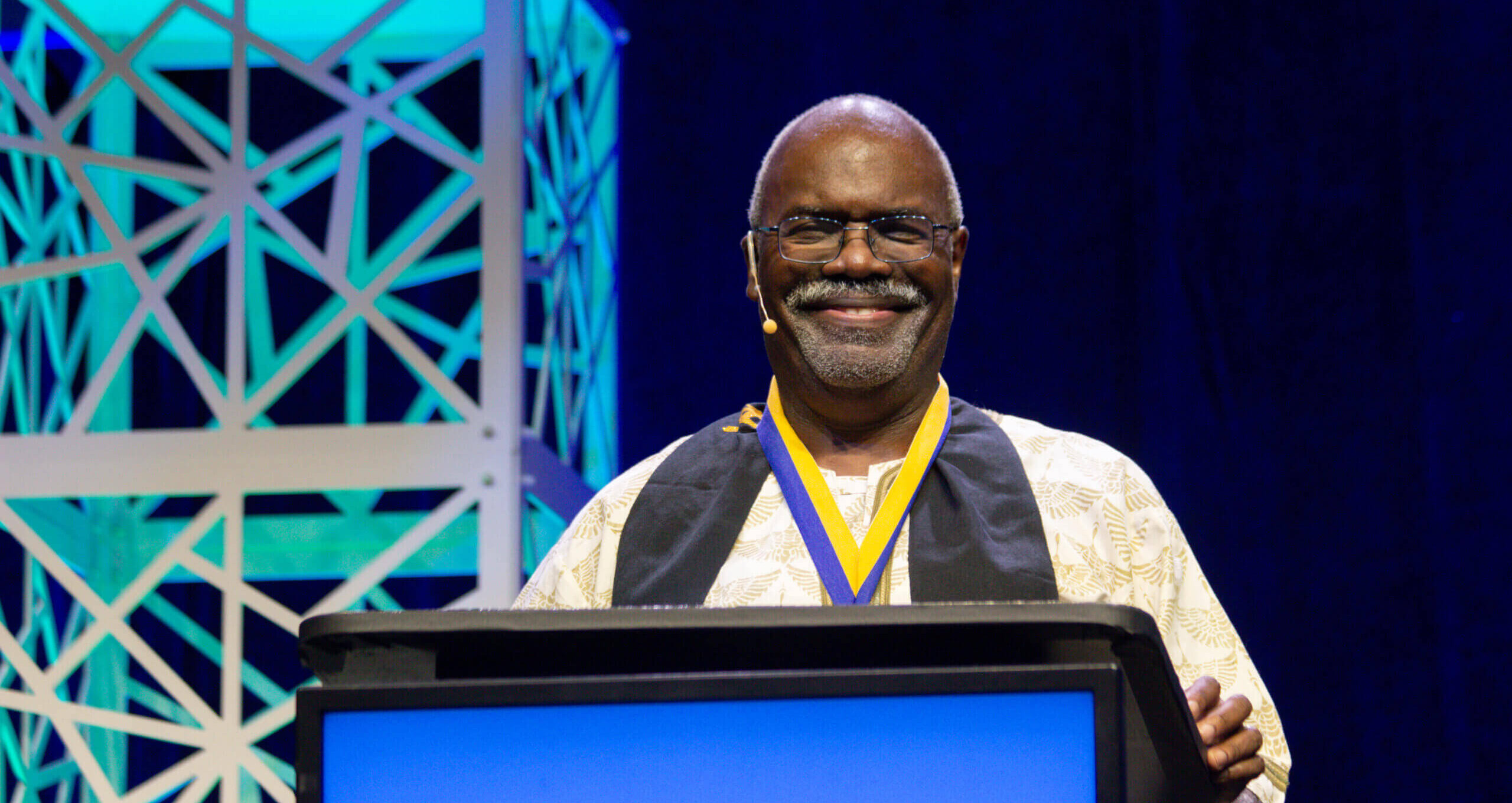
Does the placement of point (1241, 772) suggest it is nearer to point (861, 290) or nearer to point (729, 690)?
point (729, 690)

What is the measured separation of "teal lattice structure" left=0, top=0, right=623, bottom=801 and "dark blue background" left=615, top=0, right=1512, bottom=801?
0.26 m

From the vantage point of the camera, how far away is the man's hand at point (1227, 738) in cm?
105

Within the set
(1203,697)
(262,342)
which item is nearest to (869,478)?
(1203,697)

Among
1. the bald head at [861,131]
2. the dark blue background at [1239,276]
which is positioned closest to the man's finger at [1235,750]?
the bald head at [861,131]

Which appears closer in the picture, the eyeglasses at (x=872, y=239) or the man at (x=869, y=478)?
the man at (x=869, y=478)

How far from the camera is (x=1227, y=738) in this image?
3.54ft

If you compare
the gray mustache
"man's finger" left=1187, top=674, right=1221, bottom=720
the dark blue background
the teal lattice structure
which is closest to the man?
the gray mustache

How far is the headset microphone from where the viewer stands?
182 cm

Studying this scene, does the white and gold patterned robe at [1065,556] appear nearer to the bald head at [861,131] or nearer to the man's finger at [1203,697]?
the bald head at [861,131]

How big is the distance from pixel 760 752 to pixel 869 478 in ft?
3.27

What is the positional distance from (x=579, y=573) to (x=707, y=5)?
2.09m

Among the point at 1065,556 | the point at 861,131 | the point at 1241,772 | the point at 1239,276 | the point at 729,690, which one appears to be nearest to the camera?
the point at 729,690

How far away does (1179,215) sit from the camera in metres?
3.20

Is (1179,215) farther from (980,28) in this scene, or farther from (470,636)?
(470,636)
